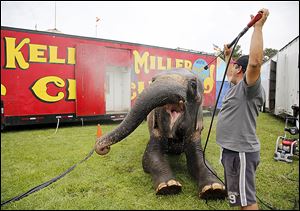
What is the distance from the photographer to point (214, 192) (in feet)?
10.2

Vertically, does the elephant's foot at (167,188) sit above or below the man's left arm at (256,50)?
below

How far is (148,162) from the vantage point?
3.87 metres

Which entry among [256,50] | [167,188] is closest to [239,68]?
[256,50]

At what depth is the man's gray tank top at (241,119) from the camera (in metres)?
2.40

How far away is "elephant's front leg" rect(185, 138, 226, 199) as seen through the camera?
3.12 metres

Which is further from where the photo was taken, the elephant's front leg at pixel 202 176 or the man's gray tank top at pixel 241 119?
the elephant's front leg at pixel 202 176

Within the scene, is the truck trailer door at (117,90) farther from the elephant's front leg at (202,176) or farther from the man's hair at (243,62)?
the man's hair at (243,62)

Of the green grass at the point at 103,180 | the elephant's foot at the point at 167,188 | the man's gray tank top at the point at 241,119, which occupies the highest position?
the man's gray tank top at the point at 241,119

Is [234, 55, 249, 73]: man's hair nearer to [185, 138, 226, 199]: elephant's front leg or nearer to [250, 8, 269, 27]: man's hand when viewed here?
[250, 8, 269, 27]: man's hand

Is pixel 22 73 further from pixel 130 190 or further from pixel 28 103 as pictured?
pixel 130 190

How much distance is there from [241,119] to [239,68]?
1.81 ft

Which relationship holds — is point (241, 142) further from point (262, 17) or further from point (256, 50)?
point (262, 17)

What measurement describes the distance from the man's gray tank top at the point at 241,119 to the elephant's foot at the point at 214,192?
842 mm

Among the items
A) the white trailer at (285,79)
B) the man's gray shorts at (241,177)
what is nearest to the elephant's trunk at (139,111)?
the man's gray shorts at (241,177)
